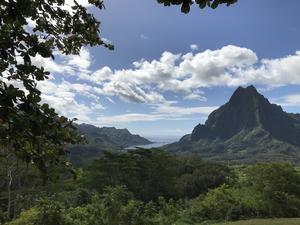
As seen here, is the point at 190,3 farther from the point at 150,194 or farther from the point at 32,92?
the point at 150,194

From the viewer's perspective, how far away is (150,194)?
59.4 m

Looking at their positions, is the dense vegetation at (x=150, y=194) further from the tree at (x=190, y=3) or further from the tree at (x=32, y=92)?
the tree at (x=190, y=3)

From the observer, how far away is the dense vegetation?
21.5m

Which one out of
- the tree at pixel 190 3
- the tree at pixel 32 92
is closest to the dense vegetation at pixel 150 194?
the tree at pixel 32 92

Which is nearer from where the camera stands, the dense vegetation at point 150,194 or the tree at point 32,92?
the tree at point 32,92

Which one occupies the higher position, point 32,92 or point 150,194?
point 32,92

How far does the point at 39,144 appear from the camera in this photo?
13.3 ft

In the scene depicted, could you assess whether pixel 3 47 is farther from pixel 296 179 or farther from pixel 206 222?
pixel 296 179

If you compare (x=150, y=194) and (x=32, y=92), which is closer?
(x=32, y=92)

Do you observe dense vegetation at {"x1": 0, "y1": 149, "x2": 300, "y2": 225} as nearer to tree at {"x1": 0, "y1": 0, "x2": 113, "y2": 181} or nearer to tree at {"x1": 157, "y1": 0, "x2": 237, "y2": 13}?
tree at {"x1": 0, "y1": 0, "x2": 113, "y2": 181}

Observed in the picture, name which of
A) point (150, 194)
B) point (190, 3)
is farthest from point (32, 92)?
point (150, 194)

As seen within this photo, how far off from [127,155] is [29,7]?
5563cm

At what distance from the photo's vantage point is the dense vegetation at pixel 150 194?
2148 centimetres

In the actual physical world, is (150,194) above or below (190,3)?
below
